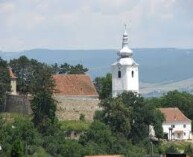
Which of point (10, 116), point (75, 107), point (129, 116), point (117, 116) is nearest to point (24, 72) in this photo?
point (75, 107)

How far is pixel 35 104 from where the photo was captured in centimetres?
8138

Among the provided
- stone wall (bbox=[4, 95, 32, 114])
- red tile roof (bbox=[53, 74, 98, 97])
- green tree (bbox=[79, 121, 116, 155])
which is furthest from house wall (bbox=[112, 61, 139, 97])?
green tree (bbox=[79, 121, 116, 155])

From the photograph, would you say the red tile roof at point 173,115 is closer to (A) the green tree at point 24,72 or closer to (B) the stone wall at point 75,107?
(B) the stone wall at point 75,107

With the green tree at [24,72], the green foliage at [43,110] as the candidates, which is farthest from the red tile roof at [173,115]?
the green foliage at [43,110]

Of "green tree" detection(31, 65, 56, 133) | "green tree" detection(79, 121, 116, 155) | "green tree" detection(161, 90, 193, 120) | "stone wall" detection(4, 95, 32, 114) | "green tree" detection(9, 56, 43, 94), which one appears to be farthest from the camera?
"green tree" detection(161, 90, 193, 120)

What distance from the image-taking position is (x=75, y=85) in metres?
91.9

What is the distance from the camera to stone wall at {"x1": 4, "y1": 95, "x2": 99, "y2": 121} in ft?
288

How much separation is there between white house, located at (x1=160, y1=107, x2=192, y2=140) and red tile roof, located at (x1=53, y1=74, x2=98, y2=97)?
886 cm

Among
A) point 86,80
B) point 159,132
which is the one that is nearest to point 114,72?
point 86,80

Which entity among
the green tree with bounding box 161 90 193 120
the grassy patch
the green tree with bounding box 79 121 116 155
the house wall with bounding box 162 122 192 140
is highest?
the green tree with bounding box 161 90 193 120

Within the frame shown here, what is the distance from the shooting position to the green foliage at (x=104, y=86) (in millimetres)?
97231

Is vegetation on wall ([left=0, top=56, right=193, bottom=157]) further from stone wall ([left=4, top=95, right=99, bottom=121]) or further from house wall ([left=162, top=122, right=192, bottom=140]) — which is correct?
house wall ([left=162, top=122, right=192, bottom=140])

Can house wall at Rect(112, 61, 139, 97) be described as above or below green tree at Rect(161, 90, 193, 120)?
above

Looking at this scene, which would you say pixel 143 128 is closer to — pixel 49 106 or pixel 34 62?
pixel 49 106
